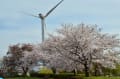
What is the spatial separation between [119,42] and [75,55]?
5.59m

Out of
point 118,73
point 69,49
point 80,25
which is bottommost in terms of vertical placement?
point 118,73

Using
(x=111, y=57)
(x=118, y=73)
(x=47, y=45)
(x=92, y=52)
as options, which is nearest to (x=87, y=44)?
(x=92, y=52)

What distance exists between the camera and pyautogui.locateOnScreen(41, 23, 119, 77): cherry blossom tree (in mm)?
43656

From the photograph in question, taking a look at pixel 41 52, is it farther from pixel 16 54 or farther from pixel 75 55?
pixel 75 55

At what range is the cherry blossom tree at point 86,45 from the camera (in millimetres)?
43656

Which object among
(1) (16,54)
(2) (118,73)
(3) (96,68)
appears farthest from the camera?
(1) (16,54)

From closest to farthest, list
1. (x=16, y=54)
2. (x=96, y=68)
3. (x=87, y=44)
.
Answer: (x=87, y=44)
(x=96, y=68)
(x=16, y=54)

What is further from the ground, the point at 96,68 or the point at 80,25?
the point at 80,25

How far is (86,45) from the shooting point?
43438 mm

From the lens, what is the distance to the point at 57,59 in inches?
1956

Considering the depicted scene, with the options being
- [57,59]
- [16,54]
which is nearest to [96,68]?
[57,59]

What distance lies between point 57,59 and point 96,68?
5.91 m

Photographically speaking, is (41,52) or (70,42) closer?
(70,42)

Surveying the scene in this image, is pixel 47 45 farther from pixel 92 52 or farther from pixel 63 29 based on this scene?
pixel 92 52
